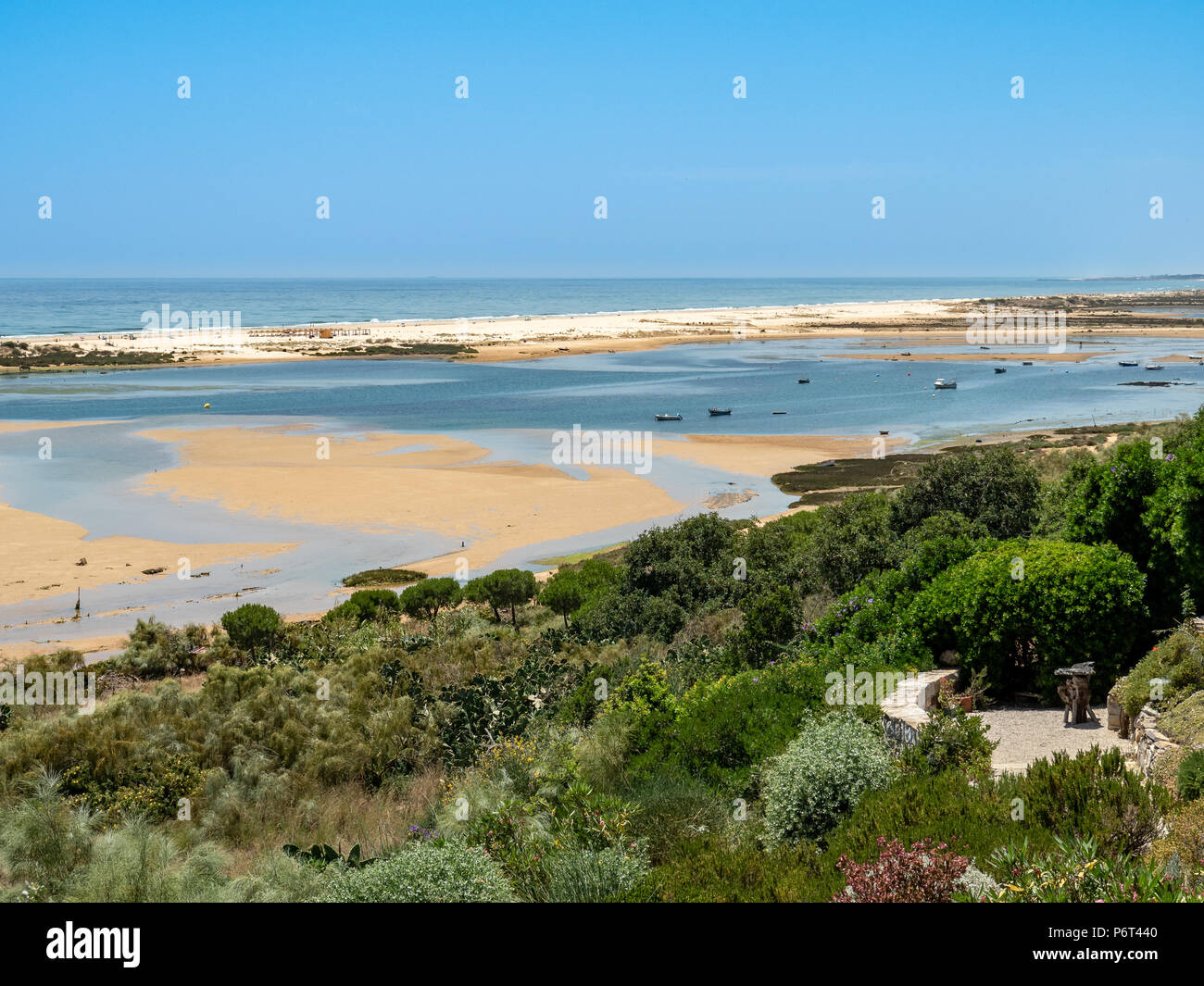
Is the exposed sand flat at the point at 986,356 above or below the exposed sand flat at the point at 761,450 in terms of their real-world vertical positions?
above

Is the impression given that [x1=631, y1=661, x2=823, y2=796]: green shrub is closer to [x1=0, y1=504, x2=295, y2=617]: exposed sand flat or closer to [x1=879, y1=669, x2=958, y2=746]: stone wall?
[x1=879, y1=669, x2=958, y2=746]: stone wall

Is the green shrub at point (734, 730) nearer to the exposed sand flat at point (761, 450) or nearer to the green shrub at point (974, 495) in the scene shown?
the green shrub at point (974, 495)

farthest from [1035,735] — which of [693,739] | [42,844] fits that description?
[42,844]

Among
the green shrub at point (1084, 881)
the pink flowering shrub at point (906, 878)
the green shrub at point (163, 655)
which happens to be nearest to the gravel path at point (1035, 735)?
the green shrub at point (1084, 881)
